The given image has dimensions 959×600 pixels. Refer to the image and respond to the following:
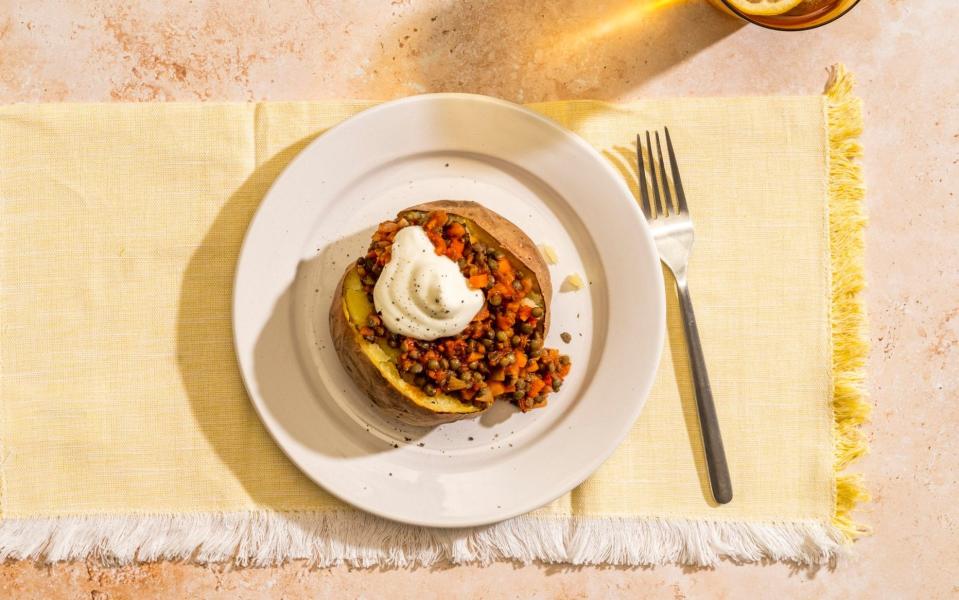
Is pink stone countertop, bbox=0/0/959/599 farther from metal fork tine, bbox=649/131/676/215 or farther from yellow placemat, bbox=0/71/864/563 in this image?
metal fork tine, bbox=649/131/676/215

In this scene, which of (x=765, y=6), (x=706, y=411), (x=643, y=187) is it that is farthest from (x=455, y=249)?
(x=765, y=6)

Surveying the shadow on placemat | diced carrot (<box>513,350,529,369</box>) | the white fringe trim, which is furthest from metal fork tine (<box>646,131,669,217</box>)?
the shadow on placemat

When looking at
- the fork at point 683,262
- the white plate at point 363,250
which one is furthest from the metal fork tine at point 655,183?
the white plate at point 363,250

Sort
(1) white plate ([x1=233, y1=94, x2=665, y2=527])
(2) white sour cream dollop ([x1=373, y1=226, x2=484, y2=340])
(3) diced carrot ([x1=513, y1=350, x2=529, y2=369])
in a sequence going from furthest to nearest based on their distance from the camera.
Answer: (1) white plate ([x1=233, y1=94, x2=665, y2=527])
(3) diced carrot ([x1=513, y1=350, x2=529, y2=369])
(2) white sour cream dollop ([x1=373, y1=226, x2=484, y2=340])

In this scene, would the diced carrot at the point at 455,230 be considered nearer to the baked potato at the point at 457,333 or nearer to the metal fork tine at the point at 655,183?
the baked potato at the point at 457,333

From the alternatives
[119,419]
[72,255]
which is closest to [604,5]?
[72,255]

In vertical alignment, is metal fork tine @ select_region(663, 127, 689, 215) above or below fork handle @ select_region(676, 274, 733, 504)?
above

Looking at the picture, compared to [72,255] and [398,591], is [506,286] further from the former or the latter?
[72,255]
